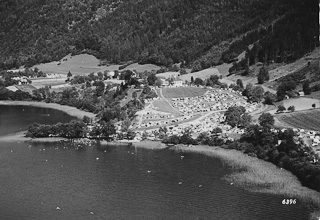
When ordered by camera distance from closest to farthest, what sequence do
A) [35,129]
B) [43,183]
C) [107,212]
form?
[107,212] < [43,183] < [35,129]

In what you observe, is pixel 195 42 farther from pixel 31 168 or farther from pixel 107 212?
pixel 107 212

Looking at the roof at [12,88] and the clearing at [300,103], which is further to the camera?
the roof at [12,88]

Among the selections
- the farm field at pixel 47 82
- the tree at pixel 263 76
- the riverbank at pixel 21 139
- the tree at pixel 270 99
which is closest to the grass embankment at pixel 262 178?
the riverbank at pixel 21 139

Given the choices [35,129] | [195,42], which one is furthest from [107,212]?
[195,42]

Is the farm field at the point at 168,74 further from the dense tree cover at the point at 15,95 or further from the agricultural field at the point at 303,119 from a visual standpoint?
the agricultural field at the point at 303,119

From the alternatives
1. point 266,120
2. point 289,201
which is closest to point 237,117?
point 266,120
